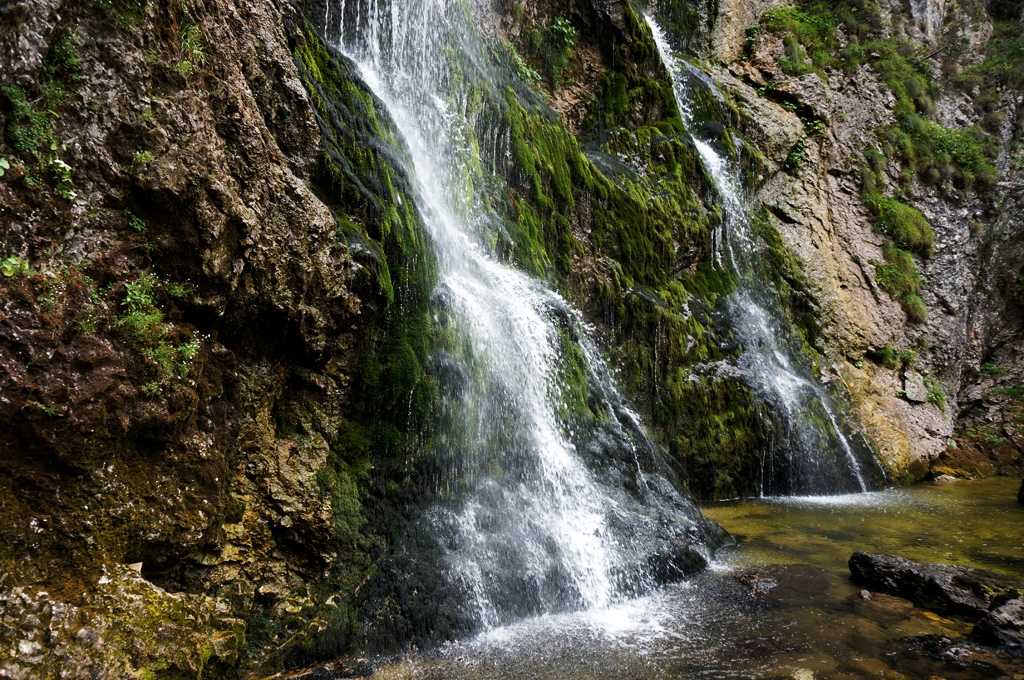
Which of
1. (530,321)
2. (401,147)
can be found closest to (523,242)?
(530,321)

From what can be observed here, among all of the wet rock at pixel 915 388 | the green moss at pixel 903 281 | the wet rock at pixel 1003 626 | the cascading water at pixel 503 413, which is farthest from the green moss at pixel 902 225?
the wet rock at pixel 1003 626

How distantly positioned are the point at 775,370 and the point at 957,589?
5.75 meters

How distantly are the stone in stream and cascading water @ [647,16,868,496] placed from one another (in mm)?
4283

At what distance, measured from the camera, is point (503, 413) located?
5535mm

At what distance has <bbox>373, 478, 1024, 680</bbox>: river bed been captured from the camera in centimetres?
360

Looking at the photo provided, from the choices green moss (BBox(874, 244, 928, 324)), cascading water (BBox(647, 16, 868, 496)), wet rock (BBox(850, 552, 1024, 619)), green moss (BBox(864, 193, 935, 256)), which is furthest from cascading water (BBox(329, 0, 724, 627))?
green moss (BBox(864, 193, 935, 256))

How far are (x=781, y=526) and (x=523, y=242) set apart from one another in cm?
500

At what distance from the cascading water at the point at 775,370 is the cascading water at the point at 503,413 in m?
3.50

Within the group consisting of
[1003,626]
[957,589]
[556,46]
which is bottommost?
[1003,626]

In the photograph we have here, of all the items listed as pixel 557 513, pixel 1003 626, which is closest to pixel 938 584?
pixel 1003 626

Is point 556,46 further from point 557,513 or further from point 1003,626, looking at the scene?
point 1003,626

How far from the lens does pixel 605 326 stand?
8.33 metres

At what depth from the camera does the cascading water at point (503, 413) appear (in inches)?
187

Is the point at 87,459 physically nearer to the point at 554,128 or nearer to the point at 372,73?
the point at 372,73
